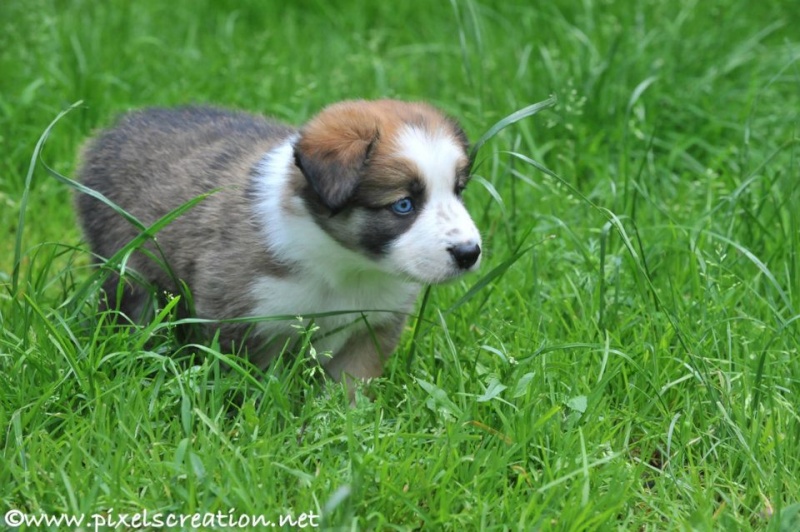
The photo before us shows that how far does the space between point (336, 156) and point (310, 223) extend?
313 millimetres

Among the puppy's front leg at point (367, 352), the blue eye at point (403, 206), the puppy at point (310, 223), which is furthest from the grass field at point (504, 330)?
the blue eye at point (403, 206)

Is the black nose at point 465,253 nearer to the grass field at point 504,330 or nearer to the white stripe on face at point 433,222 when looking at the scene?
the white stripe on face at point 433,222

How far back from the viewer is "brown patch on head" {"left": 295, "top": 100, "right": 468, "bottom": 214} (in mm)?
3562

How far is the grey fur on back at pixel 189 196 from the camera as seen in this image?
3.91 m

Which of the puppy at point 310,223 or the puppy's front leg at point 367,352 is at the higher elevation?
the puppy at point 310,223

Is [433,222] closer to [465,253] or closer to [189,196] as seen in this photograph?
[465,253]

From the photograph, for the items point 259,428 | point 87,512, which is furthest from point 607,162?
point 87,512

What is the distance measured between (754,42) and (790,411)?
131 inches

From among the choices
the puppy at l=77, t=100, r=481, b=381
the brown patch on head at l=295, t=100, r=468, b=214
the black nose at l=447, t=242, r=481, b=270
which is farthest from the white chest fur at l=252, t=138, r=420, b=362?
the black nose at l=447, t=242, r=481, b=270

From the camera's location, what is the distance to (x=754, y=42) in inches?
250

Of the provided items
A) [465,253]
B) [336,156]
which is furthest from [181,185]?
[465,253]

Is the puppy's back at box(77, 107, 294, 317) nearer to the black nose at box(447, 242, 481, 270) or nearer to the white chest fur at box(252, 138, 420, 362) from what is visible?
the white chest fur at box(252, 138, 420, 362)

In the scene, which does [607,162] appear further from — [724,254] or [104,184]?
[104,184]

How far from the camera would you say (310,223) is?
3799mm
